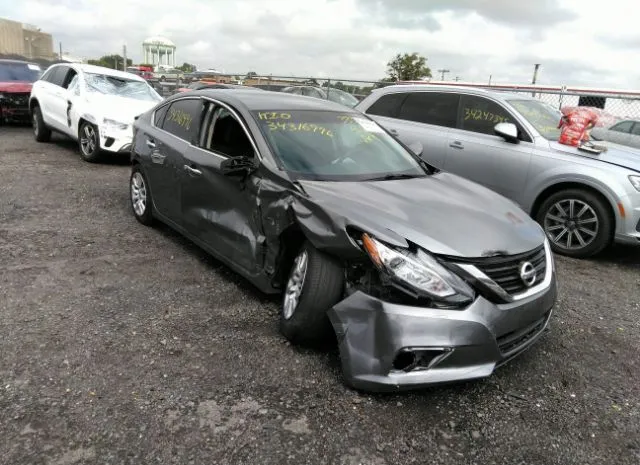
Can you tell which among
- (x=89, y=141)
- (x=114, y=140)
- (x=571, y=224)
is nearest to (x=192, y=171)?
(x=571, y=224)

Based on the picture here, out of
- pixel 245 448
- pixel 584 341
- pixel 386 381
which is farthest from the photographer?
pixel 584 341

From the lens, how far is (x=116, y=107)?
8922 mm

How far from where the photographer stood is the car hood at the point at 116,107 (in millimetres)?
8773

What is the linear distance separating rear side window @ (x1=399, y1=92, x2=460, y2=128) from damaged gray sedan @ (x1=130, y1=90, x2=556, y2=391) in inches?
96.9

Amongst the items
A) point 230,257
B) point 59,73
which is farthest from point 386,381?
point 59,73

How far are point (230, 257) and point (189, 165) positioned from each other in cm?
102

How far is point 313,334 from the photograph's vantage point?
3.12 metres

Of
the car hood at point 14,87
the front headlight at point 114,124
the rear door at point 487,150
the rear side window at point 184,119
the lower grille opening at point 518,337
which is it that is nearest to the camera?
the lower grille opening at point 518,337

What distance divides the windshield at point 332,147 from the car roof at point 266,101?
0.10m

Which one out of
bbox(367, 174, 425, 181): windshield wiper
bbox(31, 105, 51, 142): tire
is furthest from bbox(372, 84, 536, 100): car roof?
bbox(31, 105, 51, 142): tire

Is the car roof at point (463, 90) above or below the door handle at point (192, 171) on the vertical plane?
above

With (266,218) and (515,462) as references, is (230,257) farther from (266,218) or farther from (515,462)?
(515,462)

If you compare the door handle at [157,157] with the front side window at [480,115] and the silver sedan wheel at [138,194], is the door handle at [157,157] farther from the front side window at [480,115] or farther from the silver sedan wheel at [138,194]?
the front side window at [480,115]

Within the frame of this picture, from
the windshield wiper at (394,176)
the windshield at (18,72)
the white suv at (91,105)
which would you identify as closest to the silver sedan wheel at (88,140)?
the white suv at (91,105)
